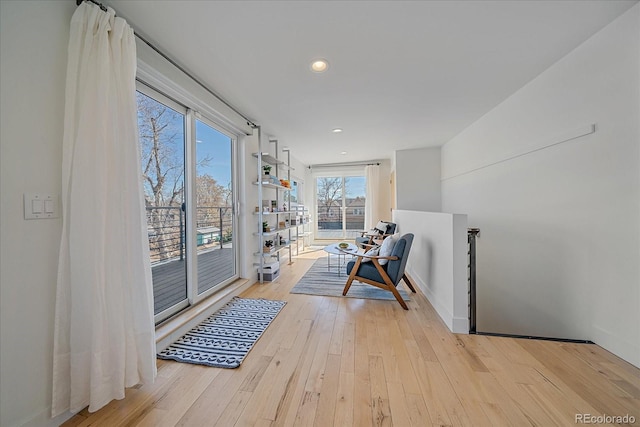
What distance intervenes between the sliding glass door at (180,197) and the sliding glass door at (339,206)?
409 centimetres

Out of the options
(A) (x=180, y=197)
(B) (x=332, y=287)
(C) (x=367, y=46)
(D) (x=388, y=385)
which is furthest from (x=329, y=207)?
(D) (x=388, y=385)

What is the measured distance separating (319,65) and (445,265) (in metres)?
2.23

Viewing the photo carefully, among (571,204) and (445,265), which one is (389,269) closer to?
(445,265)

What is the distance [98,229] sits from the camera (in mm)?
1228

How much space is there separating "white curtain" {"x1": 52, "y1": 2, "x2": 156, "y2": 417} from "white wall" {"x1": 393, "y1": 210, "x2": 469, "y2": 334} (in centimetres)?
242

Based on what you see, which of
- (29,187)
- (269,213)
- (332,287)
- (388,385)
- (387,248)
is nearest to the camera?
(29,187)

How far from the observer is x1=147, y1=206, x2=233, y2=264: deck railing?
1.97m

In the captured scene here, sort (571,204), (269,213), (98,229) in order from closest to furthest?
(98,229) → (571,204) → (269,213)

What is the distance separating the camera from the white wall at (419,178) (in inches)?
194

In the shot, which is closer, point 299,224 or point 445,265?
point 445,265

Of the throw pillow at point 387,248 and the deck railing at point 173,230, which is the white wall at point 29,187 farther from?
the throw pillow at point 387,248

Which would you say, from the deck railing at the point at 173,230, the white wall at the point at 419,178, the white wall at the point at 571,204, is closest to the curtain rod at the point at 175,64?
the deck railing at the point at 173,230

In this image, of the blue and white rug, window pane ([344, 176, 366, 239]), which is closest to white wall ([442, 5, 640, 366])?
the blue and white rug

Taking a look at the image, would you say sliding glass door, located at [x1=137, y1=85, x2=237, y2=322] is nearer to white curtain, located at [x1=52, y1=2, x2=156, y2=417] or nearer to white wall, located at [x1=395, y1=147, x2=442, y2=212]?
white curtain, located at [x1=52, y1=2, x2=156, y2=417]
